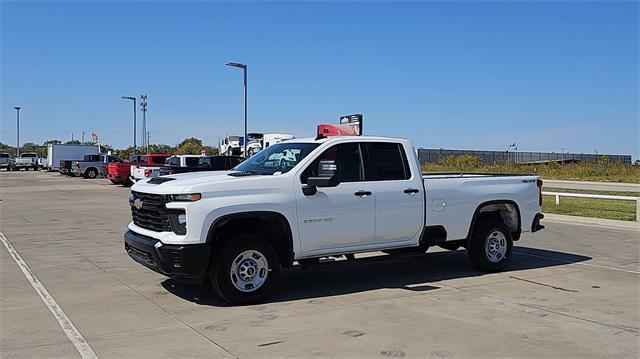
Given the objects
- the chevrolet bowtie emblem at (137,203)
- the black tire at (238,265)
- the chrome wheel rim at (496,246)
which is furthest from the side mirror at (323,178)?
the chrome wheel rim at (496,246)

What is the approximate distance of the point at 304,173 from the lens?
765 centimetres

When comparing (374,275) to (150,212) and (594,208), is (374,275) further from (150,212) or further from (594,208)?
(594,208)

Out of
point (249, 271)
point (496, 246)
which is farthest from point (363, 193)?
point (496, 246)

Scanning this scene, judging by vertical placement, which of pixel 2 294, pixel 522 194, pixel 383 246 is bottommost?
pixel 2 294

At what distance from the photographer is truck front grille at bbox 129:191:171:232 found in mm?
7101

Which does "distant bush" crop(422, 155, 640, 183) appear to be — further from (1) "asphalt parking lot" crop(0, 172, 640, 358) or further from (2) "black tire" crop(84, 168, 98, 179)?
(1) "asphalt parking lot" crop(0, 172, 640, 358)

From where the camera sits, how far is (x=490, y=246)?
9.48 meters

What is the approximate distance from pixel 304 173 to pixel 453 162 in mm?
45613

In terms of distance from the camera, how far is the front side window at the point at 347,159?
315 inches

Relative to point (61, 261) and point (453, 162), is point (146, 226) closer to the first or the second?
point (61, 261)

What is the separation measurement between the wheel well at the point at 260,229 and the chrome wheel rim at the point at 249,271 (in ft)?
0.95

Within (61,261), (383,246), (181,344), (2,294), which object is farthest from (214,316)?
(61,261)

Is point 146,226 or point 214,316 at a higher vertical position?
point 146,226

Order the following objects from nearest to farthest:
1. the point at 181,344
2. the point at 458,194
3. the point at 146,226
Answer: the point at 181,344, the point at 146,226, the point at 458,194
